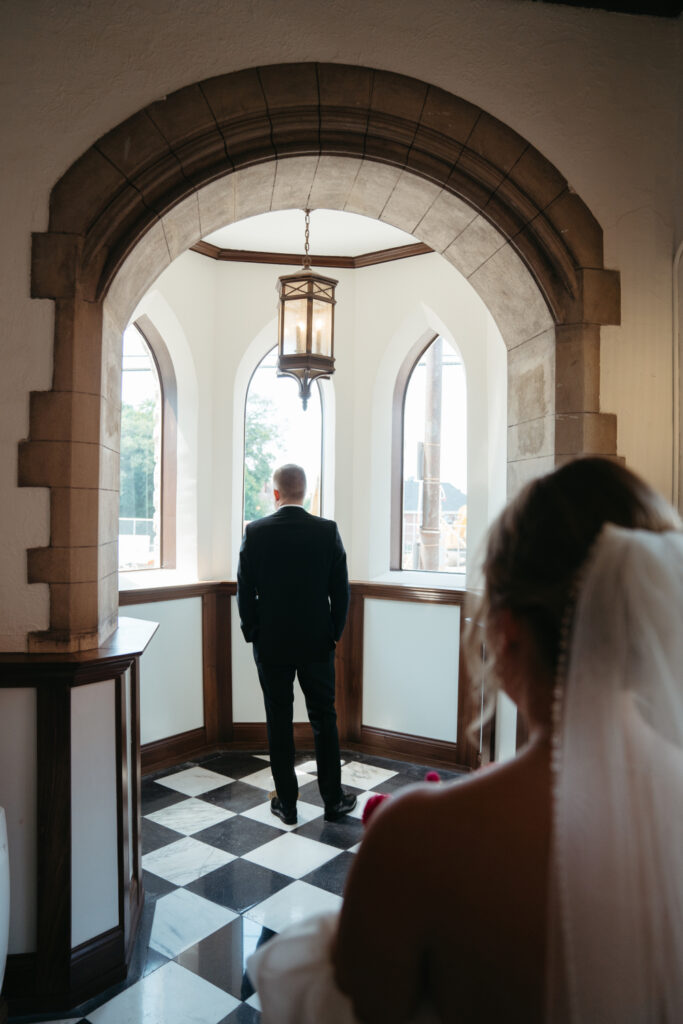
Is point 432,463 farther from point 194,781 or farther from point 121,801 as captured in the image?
point 121,801

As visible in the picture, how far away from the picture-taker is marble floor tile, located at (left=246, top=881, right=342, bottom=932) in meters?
2.54

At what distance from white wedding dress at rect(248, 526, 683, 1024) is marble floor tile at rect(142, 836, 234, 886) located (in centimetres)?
244

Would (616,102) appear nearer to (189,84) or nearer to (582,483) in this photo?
(189,84)

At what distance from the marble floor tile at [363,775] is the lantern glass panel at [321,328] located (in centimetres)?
223

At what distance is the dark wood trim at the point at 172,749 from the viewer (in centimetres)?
395

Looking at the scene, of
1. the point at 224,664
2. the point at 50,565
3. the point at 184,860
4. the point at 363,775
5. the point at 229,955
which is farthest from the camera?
the point at 224,664

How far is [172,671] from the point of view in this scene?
4.11 m

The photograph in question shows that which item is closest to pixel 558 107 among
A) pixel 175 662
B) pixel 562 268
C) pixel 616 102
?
pixel 616 102

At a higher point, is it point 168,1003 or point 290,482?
point 290,482

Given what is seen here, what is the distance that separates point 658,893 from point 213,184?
2316 mm

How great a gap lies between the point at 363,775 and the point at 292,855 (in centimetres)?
101

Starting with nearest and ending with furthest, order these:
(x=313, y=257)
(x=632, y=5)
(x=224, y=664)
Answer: (x=632, y=5)
(x=224, y=664)
(x=313, y=257)

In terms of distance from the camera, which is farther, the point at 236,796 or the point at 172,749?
the point at 172,749

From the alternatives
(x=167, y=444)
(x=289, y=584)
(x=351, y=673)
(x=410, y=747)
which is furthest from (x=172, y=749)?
(x=167, y=444)
